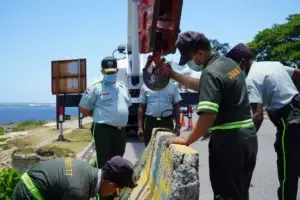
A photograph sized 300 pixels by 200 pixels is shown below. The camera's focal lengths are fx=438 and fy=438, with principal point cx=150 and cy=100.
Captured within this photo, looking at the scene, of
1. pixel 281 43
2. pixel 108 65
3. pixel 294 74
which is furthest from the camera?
pixel 281 43

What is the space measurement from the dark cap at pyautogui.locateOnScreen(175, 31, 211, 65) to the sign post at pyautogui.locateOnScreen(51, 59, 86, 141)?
34.8 feet

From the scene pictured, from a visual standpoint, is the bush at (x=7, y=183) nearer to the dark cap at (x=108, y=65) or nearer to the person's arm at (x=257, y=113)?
the dark cap at (x=108, y=65)

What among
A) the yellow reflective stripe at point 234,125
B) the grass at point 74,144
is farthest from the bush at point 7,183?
the grass at point 74,144

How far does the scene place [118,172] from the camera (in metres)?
3.43

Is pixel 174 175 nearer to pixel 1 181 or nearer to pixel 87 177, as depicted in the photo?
pixel 87 177

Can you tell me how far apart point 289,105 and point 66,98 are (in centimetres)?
1079

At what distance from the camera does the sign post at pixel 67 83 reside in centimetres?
1407

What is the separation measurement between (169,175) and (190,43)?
3.39 ft

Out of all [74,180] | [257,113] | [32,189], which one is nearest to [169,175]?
[74,180]

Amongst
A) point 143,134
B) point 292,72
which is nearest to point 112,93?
point 143,134

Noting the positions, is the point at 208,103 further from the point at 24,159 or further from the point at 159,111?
the point at 24,159

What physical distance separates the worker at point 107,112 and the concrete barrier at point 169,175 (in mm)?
1400

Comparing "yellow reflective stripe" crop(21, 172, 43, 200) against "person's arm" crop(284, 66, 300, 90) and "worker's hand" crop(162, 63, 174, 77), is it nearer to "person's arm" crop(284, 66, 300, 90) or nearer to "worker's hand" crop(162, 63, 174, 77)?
"worker's hand" crop(162, 63, 174, 77)

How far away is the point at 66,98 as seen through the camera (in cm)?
1423
